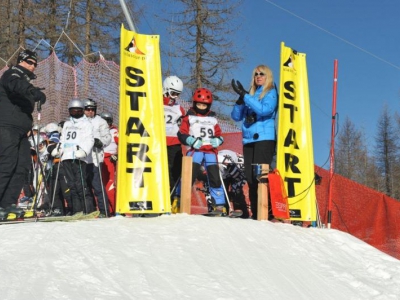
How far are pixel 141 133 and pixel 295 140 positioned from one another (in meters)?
2.24

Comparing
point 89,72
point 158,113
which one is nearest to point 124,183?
point 158,113

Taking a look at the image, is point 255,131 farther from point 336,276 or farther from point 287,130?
point 336,276

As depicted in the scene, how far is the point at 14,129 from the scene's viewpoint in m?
6.58

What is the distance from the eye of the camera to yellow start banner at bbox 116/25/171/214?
6594 mm

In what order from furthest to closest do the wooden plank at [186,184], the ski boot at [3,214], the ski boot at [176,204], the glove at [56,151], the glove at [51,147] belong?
the glove at [51,147] → the glove at [56,151] → the ski boot at [176,204] → the wooden plank at [186,184] → the ski boot at [3,214]

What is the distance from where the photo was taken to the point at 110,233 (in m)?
5.27

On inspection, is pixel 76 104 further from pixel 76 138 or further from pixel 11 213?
pixel 11 213

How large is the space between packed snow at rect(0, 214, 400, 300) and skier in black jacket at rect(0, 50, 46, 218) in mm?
1214

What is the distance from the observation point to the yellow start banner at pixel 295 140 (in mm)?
7488

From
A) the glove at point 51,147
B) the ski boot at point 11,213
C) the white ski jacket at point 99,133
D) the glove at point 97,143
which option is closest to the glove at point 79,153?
the glove at point 97,143

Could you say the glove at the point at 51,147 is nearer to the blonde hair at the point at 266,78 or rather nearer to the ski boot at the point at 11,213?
the ski boot at the point at 11,213

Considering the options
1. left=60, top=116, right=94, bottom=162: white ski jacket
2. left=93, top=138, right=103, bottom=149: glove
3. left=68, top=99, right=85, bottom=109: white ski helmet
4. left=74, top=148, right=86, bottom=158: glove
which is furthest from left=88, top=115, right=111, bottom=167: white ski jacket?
left=74, top=148, right=86, bottom=158: glove

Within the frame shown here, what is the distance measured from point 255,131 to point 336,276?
8.63 feet

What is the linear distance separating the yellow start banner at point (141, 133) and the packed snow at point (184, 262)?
0.45 m
